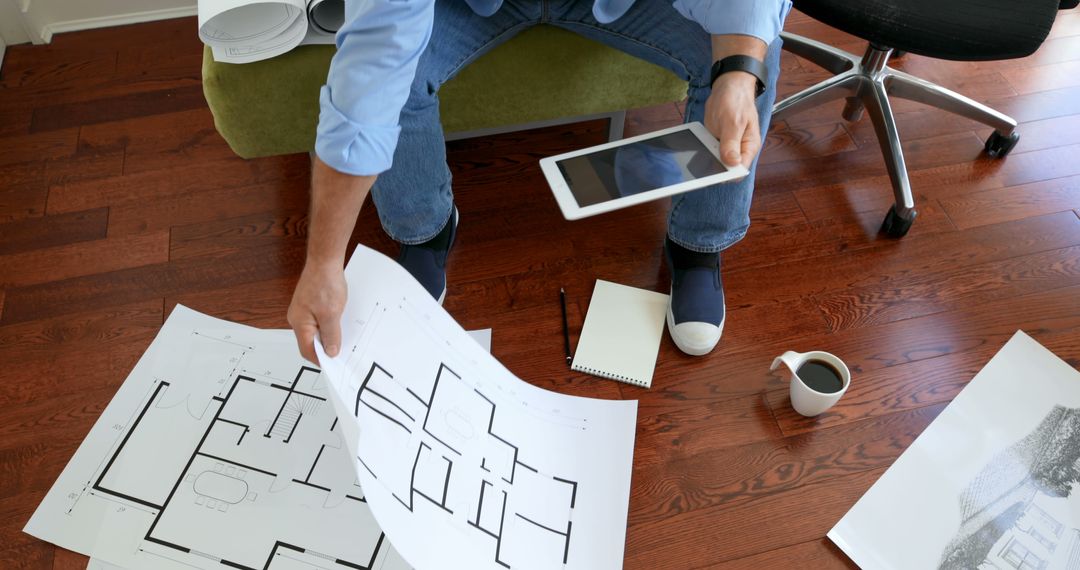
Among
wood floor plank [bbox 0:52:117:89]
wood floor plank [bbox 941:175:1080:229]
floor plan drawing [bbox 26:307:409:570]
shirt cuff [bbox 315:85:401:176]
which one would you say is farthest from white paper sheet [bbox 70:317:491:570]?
wood floor plank [bbox 941:175:1080:229]

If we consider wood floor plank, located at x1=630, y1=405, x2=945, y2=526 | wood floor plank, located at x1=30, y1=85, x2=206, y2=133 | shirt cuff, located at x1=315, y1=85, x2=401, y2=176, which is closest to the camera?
shirt cuff, located at x1=315, y1=85, x2=401, y2=176

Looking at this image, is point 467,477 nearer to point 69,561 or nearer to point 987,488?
point 69,561

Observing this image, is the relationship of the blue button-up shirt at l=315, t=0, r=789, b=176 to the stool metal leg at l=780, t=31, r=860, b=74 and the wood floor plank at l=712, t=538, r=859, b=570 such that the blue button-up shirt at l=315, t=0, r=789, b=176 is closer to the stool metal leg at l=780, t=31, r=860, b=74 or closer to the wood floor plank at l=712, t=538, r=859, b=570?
the wood floor plank at l=712, t=538, r=859, b=570

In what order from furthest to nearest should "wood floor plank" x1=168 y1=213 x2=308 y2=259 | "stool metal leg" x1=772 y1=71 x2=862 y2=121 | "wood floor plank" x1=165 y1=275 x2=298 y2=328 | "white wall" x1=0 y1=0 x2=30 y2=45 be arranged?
1. "white wall" x1=0 y1=0 x2=30 y2=45
2. "stool metal leg" x1=772 y1=71 x2=862 y2=121
3. "wood floor plank" x1=168 y1=213 x2=308 y2=259
4. "wood floor plank" x1=165 y1=275 x2=298 y2=328

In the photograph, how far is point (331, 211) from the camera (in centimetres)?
89

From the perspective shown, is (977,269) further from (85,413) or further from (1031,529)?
(85,413)

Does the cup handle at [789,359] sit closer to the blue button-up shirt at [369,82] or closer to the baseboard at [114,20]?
the blue button-up shirt at [369,82]

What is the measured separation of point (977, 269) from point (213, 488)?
1370mm

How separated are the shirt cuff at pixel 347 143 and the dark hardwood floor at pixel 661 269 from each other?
1.62ft

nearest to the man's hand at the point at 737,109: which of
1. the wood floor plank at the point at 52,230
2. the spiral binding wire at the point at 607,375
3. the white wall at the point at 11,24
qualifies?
the spiral binding wire at the point at 607,375

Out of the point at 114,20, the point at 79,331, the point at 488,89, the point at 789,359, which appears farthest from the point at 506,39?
the point at 114,20

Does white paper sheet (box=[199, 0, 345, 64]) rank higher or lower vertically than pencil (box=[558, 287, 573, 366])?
higher

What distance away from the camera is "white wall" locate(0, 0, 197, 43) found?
73.0 inches

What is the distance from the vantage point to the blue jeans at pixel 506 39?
45.4 inches
